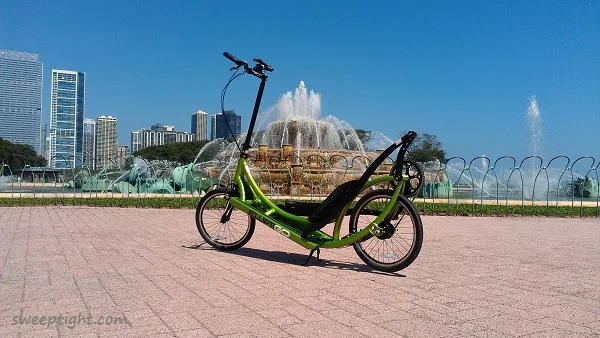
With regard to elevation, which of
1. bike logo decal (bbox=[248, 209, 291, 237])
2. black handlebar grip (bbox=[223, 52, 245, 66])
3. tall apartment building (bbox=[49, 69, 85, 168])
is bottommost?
bike logo decal (bbox=[248, 209, 291, 237])

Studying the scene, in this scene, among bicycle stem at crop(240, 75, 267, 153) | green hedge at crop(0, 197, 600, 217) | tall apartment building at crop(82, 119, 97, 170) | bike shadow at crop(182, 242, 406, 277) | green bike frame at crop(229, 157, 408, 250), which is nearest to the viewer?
green bike frame at crop(229, 157, 408, 250)

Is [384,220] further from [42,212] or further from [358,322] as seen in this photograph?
[42,212]

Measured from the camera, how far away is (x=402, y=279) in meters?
4.50

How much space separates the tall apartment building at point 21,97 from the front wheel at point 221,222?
163082mm

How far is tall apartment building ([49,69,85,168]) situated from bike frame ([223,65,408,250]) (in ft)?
495

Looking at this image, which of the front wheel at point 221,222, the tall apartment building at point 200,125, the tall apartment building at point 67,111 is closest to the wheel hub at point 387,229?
the front wheel at point 221,222

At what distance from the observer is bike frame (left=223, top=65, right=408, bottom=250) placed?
15.5 ft

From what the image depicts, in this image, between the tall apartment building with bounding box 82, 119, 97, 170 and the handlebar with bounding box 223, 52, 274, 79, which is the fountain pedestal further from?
the tall apartment building with bounding box 82, 119, 97, 170

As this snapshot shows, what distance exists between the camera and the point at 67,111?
156375 mm

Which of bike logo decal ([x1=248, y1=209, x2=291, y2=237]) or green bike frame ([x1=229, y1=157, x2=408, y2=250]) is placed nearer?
green bike frame ([x1=229, y1=157, x2=408, y2=250])

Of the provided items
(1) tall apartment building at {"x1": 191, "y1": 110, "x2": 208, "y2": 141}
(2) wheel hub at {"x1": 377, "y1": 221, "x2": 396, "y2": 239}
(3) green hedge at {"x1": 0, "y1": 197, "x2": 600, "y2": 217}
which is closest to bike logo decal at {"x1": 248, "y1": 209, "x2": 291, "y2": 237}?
(2) wheel hub at {"x1": 377, "y1": 221, "x2": 396, "y2": 239}

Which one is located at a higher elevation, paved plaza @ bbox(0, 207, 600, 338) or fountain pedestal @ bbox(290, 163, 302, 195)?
fountain pedestal @ bbox(290, 163, 302, 195)

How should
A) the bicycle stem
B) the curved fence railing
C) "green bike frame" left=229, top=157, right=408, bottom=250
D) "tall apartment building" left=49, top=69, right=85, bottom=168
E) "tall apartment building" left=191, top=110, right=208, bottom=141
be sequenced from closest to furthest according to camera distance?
"green bike frame" left=229, top=157, right=408, bottom=250 → the bicycle stem → the curved fence railing → "tall apartment building" left=191, top=110, right=208, bottom=141 → "tall apartment building" left=49, top=69, right=85, bottom=168

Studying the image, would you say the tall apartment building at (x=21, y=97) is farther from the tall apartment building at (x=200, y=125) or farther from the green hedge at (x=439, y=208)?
the green hedge at (x=439, y=208)
